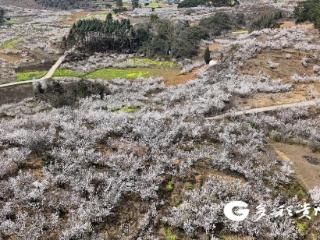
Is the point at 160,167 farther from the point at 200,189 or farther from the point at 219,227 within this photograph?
the point at 219,227

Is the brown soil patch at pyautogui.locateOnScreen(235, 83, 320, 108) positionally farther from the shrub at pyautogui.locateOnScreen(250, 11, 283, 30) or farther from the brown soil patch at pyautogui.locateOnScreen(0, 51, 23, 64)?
the brown soil patch at pyautogui.locateOnScreen(0, 51, 23, 64)

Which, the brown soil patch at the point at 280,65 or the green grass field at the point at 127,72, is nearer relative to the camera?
the brown soil patch at the point at 280,65

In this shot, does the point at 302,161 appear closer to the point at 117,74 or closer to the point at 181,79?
the point at 181,79

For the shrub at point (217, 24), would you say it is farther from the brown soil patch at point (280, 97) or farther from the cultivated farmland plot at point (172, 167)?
the brown soil patch at point (280, 97)

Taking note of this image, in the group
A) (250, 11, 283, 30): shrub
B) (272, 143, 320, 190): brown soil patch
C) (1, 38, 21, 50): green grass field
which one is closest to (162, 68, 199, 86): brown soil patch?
(272, 143, 320, 190): brown soil patch

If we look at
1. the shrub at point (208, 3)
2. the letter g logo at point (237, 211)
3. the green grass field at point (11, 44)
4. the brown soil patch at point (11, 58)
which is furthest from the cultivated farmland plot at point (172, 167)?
the shrub at point (208, 3)
